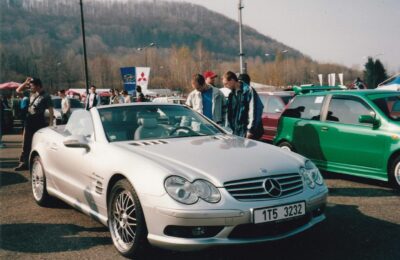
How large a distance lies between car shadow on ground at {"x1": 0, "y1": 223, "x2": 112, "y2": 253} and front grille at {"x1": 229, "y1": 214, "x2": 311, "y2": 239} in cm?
157

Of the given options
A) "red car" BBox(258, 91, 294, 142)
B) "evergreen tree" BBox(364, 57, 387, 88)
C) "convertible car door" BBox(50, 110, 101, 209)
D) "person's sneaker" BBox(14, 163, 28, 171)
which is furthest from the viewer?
"evergreen tree" BBox(364, 57, 387, 88)

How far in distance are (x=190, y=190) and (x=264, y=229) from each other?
67 cm

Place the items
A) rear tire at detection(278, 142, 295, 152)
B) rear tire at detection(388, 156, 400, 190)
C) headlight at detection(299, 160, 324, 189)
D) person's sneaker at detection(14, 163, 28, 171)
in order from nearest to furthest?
headlight at detection(299, 160, 324, 189) < rear tire at detection(388, 156, 400, 190) < rear tire at detection(278, 142, 295, 152) < person's sneaker at detection(14, 163, 28, 171)

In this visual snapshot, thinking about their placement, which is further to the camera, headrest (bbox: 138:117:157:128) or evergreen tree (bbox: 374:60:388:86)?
evergreen tree (bbox: 374:60:388:86)

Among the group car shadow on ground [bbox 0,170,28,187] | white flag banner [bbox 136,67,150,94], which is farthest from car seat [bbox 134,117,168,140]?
white flag banner [bbox 136,67,150,94]

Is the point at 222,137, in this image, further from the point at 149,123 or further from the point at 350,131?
the point at 350,131

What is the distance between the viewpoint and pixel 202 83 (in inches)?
298

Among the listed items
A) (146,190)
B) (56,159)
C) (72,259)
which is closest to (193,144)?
(146,190)

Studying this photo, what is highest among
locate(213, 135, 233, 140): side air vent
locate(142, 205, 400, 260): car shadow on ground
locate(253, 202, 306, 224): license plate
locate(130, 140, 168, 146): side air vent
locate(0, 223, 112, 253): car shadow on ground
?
locate(130, 140, 168, 146): side air vent

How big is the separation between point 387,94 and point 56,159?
524cm

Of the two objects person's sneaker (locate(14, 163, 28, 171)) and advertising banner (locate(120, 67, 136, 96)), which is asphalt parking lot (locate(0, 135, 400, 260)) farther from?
advertising banner (locate(120, 67, 136, 96))

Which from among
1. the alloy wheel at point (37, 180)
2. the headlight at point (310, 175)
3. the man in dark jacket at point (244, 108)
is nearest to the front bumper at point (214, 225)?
the headlight at point (310, 175)

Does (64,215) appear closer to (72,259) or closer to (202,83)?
(72,259)

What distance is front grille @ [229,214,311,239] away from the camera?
11.3 ft
